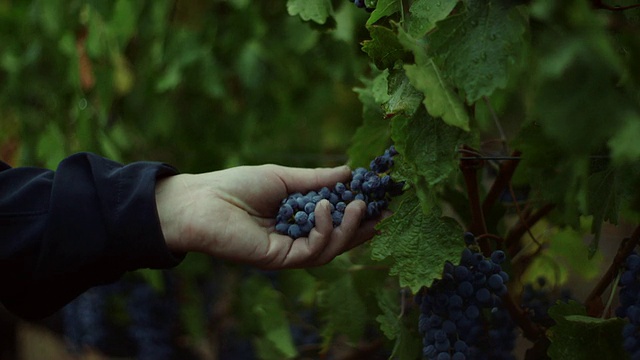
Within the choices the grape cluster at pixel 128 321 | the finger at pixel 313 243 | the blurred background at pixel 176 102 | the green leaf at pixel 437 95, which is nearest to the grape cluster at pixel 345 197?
the finger at pixel 313 243

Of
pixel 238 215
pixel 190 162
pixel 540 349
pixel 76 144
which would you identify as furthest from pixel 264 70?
pixel 540 349

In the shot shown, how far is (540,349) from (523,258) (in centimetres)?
22

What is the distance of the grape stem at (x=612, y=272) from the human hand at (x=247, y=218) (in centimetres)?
31

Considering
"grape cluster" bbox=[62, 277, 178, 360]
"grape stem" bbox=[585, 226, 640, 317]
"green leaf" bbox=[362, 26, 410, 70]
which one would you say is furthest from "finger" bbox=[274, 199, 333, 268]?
"grape cluster" bbox=[62, 277, 178, 360]

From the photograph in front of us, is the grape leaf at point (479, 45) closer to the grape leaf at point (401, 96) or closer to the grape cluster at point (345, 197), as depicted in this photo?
the grape leaf at point (401, 96)

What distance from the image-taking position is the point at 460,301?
0.93m

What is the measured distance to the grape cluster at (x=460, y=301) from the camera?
930mm

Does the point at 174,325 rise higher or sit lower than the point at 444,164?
lower

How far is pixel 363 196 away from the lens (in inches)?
40.6

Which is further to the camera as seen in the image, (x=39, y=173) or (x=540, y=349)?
(x=39, y=173)

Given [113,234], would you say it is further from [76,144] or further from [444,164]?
[76,144]

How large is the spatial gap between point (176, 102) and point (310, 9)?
51.2 inches

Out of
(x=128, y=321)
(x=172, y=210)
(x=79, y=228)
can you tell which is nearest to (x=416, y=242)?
→ (x=172, y=210)

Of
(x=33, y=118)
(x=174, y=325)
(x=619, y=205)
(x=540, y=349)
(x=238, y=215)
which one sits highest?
(x=619, y=205)
